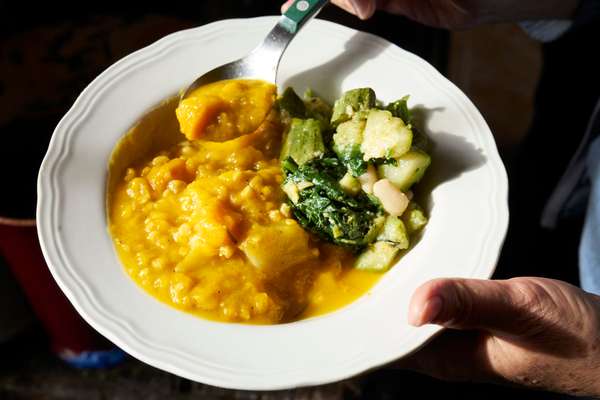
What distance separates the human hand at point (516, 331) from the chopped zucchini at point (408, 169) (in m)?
0.48

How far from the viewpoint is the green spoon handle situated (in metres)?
2.46

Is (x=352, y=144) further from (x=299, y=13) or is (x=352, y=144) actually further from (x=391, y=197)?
(x=299, y=13)

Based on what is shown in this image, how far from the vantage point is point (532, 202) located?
3883 millimetres

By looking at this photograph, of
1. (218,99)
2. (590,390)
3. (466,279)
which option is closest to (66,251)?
(218,99)

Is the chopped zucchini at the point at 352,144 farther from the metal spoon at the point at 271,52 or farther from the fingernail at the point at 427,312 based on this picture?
the fingernail at the point at 427,312

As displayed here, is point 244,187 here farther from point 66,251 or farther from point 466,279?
point 466,279

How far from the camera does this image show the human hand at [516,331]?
1.77 m

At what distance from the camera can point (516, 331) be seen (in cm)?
201

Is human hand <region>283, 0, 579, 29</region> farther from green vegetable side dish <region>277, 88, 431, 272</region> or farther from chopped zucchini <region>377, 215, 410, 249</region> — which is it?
chopped zucchini <region>377, 215, 410, 249</region>

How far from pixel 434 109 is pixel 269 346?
3.57 feet

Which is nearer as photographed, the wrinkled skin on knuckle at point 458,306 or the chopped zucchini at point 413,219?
the wrinkled skin on knuckle at point 458,306

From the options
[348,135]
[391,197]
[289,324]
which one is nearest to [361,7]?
[348,135]

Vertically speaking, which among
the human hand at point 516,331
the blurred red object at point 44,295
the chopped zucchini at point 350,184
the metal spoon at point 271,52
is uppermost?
the metal spoon at point 271,52

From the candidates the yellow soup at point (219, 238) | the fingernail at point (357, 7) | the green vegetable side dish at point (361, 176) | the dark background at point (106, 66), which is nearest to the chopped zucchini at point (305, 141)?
the green vegetable side dish at point (361, 176)
